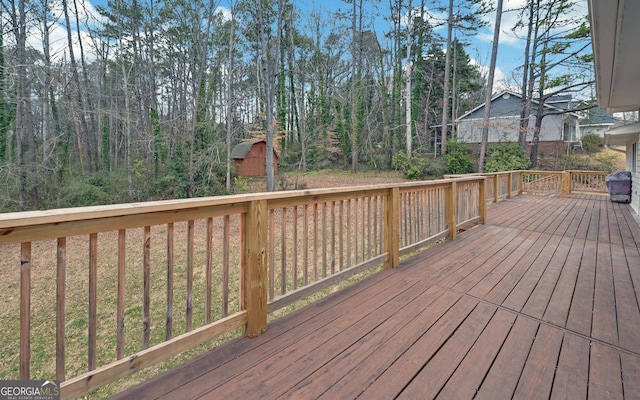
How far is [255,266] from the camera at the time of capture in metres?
1.99

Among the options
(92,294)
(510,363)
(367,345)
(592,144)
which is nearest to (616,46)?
(510,363)

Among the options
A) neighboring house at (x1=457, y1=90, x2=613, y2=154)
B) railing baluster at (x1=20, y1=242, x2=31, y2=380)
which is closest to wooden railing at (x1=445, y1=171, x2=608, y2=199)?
neighboring house at (x1=457, y1=90, x2=613, y2=154)

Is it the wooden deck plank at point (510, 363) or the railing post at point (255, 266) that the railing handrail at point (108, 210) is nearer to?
the railing post at point (255, 266)

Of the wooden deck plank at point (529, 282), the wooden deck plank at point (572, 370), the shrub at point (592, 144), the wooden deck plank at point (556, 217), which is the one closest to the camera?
the wooden deck plank at point (572, 370)

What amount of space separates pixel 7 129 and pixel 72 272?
25.0ft

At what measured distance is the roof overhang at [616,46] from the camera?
7.35ft

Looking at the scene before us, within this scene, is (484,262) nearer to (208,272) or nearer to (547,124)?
(208,272)

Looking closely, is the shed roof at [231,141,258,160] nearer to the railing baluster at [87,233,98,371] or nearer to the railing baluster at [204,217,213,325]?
the railing baluster at [204,217,213,325]

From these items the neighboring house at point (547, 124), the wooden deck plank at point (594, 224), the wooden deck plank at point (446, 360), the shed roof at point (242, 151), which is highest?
the neighboring house at point (547, 124)

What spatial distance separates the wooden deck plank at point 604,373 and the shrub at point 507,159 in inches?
557

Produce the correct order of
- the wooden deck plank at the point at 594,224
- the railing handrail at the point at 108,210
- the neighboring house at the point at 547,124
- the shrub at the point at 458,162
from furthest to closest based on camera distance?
the neighboring house at the point at 547,124, the shrub at the point at 458,162, the wooden deck plank at the point at 594,224, the railing handrail at the point at 108,210

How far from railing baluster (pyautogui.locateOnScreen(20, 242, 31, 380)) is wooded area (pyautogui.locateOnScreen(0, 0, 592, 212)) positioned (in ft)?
30.0

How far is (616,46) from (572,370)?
3101 mm

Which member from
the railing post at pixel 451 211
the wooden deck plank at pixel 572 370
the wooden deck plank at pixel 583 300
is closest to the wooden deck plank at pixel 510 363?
the wooden deck plank at pixel 572 370
